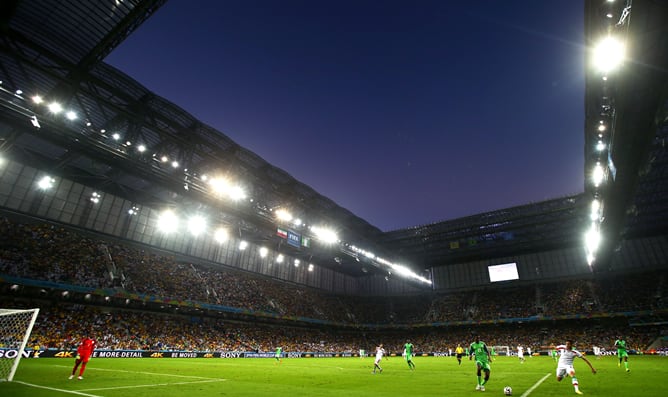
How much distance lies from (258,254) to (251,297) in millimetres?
9097

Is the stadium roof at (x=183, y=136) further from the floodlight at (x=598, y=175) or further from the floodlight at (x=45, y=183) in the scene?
the floodlight at (x=45, y=183)

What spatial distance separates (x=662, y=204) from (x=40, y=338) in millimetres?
66685

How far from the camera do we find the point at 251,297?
152 feet

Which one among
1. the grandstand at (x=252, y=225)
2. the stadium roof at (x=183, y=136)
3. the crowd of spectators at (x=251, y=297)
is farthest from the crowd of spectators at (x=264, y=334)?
the stadium roof at (x=183, y=136)

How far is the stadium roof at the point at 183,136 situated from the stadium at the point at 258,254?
0.56 feet

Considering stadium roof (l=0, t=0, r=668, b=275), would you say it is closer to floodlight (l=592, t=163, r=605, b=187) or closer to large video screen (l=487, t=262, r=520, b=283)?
floodlight (l=592, t=163, r=605, b=187)

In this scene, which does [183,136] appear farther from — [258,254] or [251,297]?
[258,254]

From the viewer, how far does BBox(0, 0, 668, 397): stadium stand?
16.3 m

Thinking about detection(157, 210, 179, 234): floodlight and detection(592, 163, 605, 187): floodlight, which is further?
detection(157, 210, 179, 234): floodlight

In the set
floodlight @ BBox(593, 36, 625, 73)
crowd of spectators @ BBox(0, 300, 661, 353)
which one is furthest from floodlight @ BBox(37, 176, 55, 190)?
floodlight @ BBox(593, 36, 625, 73)

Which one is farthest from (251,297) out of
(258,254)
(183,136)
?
(183,136)

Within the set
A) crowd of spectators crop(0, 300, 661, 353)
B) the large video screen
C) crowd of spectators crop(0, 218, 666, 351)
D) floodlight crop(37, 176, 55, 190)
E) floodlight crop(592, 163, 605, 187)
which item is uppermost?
floodlight crop(592, 163, 605, 187)

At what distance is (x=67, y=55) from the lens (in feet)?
76.2

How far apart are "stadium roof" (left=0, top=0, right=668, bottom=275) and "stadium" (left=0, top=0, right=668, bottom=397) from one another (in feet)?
0.56
